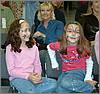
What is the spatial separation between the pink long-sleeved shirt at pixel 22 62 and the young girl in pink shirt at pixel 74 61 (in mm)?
110

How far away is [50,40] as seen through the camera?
7.07 ft

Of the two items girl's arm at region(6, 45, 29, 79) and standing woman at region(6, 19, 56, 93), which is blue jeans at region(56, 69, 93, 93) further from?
girl's arm at region(6, 45, 29, 79)

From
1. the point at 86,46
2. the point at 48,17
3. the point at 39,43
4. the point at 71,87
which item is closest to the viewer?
the point at 71,87

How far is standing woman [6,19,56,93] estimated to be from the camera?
68.9 inches

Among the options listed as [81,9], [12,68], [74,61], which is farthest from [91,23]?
[12,68]

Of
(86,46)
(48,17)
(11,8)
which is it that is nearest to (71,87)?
(86,46)

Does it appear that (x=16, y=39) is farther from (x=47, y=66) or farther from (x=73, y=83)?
(x=73, y=83)

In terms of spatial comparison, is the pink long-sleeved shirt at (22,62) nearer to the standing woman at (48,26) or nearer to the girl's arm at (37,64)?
the girl's arm at (37,64)

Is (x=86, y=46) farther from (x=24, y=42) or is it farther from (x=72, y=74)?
(x=24, y=42)

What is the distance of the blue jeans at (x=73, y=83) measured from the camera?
69.1 inches

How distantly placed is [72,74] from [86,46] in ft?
0.65

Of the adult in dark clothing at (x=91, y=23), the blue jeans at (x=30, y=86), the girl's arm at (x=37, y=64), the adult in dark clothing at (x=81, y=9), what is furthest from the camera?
the adult in dark clothing at (x=81, y=9)

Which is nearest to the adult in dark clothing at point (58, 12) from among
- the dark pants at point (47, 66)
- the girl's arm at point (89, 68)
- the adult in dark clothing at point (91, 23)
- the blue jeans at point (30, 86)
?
the adult in dark clothing at point (91, 23)

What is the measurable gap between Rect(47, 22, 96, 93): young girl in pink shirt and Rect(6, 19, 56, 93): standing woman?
0.28 feet
